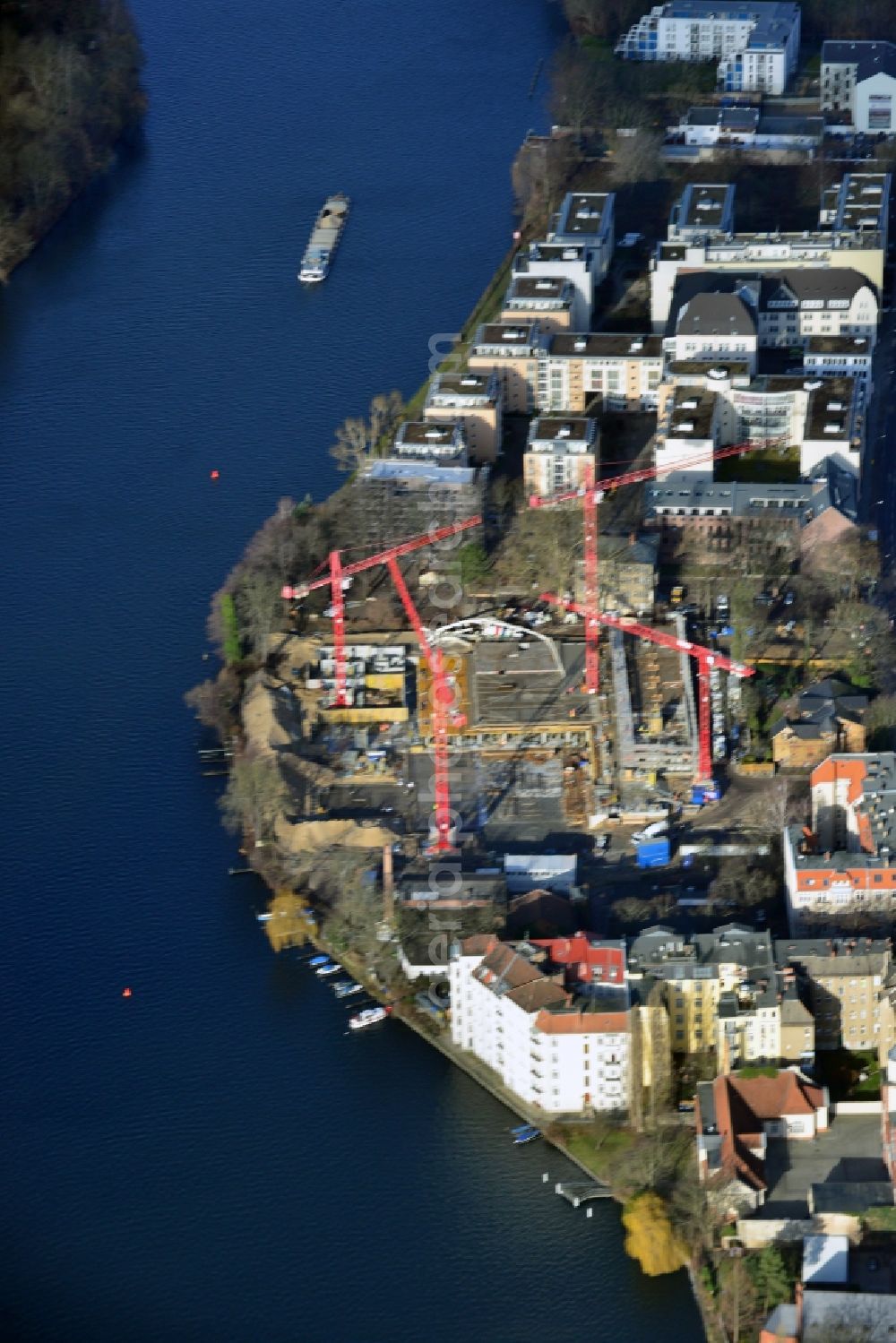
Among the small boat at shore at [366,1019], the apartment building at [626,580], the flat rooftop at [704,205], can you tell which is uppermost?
the flat rooftop at [704,205]

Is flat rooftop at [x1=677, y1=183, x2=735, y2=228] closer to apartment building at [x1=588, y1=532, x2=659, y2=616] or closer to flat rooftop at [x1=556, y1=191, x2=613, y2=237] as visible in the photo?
flat rooftop at [x1=556, y1=191, x2=613, y2=237]

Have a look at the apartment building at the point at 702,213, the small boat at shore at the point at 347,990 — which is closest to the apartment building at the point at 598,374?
the apartment building at the point at 702,213

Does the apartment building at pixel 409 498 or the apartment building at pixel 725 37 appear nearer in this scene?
the apartment building at pixel 409 498

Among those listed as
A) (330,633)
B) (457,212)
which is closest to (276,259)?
(457,212)

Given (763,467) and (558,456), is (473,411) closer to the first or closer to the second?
(558,456)

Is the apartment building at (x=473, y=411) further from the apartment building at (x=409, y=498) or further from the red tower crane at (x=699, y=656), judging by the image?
the red tower crane at (x=699, y=656)

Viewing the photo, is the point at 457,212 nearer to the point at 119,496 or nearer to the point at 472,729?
the point at 119,496

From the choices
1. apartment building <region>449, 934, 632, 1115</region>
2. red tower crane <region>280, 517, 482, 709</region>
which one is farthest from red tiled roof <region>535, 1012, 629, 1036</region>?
red tower crane <region>280, 517, 482, 709</region>

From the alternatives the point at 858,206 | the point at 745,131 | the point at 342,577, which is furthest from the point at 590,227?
the point at 342,577
